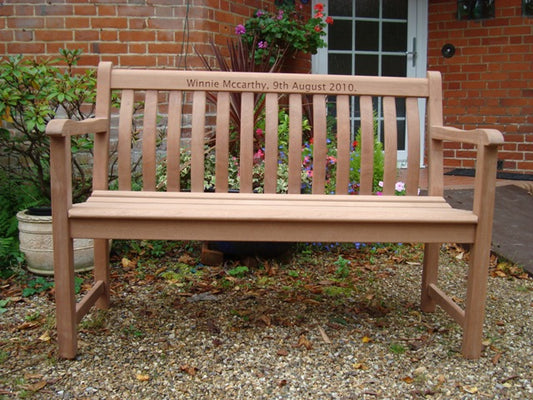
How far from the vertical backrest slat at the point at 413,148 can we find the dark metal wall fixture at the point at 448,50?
3.93m

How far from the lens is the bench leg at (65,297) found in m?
2.14

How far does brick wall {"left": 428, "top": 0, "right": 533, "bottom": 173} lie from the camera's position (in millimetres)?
5961

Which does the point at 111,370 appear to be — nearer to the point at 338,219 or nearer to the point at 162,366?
the point at 162,366

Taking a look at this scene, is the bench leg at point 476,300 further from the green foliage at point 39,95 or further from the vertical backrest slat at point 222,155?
the green foliage at point 39,95

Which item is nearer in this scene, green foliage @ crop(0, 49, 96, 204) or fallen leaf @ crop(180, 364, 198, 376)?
fallen leaf @ crop(180, 364, 198, 376)

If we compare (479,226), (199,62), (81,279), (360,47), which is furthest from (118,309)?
(360,47)

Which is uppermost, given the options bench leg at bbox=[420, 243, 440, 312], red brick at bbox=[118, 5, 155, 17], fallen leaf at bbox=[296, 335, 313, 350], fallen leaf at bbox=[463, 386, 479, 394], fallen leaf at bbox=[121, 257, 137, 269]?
red brick at bbox=[118, 5, 155, 17]

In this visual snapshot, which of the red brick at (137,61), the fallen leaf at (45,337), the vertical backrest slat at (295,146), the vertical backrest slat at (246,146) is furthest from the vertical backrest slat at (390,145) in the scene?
the red brick at (137,61)

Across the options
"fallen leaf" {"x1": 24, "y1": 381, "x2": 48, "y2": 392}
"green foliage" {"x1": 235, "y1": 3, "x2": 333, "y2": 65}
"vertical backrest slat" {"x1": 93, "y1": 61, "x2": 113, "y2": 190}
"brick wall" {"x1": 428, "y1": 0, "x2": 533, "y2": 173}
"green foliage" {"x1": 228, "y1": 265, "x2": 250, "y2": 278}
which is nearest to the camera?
"fallen leaf" {"x1": 24, "y1": 381, "x2": 48, "y2": 392}

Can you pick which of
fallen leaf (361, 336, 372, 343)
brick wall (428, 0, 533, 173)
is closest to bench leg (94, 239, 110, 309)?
fallen leaf (361, 336, 372, 343)

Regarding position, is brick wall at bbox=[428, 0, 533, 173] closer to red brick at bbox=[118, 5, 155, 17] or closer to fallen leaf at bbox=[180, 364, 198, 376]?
red brick at bbox=[118, 5, 155, 17]

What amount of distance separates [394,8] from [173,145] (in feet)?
14.7

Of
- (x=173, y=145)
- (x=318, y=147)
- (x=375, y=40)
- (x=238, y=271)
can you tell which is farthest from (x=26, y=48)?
(x=375, y=40)

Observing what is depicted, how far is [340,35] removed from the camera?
622 cm
